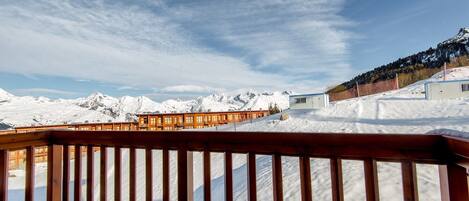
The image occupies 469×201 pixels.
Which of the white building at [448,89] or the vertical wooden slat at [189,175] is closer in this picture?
the vertical wooden slat at [189,175]

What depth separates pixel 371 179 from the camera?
3.49 ft

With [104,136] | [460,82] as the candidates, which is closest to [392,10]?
[460,82]

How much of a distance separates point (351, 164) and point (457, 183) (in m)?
4.70

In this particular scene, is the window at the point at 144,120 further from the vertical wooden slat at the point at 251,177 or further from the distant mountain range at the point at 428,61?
the distant mountain range at the point at 428,61

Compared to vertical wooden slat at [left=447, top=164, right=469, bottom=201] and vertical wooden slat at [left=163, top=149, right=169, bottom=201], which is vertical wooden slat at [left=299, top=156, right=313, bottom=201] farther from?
vertical wooden slat at [left=163, top=149, right=169, bottom=201]

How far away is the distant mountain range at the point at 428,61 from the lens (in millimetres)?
28375

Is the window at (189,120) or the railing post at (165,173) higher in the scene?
the railing post at (165,173)

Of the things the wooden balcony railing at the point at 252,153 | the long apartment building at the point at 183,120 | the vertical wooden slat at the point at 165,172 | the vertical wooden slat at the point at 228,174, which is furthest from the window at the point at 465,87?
the vertical wooden slat at the point at 165,172

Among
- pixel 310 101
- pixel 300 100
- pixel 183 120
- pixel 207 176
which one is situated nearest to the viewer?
pixel 207 176

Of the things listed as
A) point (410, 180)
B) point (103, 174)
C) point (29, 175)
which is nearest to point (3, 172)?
point (29, 175)

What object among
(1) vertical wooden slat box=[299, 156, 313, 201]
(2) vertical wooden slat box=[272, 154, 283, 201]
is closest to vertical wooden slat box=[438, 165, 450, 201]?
(1) vertical wooden slat box=[299, 156, 313, 201]

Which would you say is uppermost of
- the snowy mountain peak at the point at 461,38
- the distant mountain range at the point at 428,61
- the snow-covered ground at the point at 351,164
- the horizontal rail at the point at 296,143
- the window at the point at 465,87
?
the snowy mountain peak at the point at 461,38

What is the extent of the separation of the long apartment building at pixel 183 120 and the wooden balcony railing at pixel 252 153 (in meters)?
12.6

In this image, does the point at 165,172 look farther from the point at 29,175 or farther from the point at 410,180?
the point at 410,180
